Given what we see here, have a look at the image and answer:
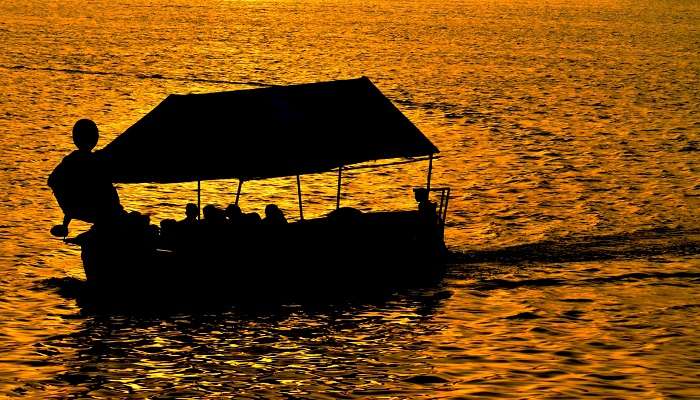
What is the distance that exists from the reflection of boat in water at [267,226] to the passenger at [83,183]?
0.56m

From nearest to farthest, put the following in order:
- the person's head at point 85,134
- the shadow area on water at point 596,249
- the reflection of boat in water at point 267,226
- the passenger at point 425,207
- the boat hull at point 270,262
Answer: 1. the person's head at point 85,134
2. the boat hull at point 270,262
3. the reflection of boat in water at point 267,226
4. the passenger at point 425,207
5. the shadow area on water at point 596,249

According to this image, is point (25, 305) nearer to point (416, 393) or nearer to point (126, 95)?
point (416, 393)

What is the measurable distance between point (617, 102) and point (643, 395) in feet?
119

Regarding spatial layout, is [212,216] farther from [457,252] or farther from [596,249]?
[596,249]

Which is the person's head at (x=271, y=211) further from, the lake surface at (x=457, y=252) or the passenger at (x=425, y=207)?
the passenger at (x=425, y=207)

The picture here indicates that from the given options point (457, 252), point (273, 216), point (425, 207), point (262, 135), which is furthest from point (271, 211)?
point (457, 252)

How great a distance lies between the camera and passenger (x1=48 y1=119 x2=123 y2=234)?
18984 millimetres

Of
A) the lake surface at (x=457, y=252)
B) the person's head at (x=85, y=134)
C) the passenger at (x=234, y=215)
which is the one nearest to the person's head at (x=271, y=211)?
the passenger at (x=234, y=215)

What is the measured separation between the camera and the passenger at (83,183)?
19.0 metres

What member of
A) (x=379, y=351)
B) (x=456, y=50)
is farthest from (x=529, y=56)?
(x=379, y=351)

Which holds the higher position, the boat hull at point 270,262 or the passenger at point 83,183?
the passenger at point 83,183

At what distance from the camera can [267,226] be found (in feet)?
69.0

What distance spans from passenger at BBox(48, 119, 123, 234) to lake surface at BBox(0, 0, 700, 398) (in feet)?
5.62

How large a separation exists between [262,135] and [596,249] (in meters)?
7.49
